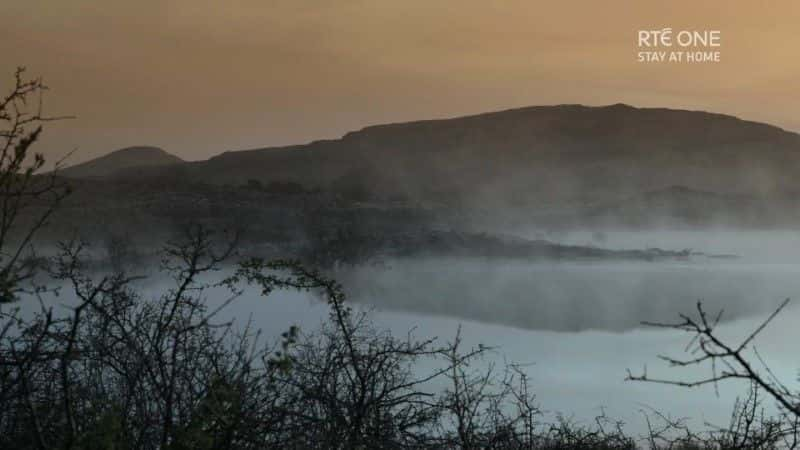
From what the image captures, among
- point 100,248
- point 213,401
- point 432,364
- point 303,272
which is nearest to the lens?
point 213,401

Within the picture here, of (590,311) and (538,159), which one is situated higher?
(538,159)

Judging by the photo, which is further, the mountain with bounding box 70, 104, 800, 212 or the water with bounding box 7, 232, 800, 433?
the mountain with bounding box 70, 104, 800, 212

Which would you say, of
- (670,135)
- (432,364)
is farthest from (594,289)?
(670,135)

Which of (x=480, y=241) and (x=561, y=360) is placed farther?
(x=480, y=241)

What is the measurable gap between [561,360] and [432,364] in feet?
35.4

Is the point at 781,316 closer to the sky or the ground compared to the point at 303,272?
closer to the ground

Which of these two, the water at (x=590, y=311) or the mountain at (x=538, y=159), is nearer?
the water at (x=590, y=311)

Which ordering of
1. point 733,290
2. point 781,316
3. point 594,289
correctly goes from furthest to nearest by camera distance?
point 594,289, point 733,290, point 781,316

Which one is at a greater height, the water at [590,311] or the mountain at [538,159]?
the mountain at [538,159]

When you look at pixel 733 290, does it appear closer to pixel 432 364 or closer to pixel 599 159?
pixel 432 364

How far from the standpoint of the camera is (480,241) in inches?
1919

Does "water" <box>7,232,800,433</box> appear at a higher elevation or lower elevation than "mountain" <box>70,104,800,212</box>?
lower

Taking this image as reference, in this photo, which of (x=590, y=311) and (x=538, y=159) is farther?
(x=538, y=159)

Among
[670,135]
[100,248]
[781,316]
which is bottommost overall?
[781,316]
